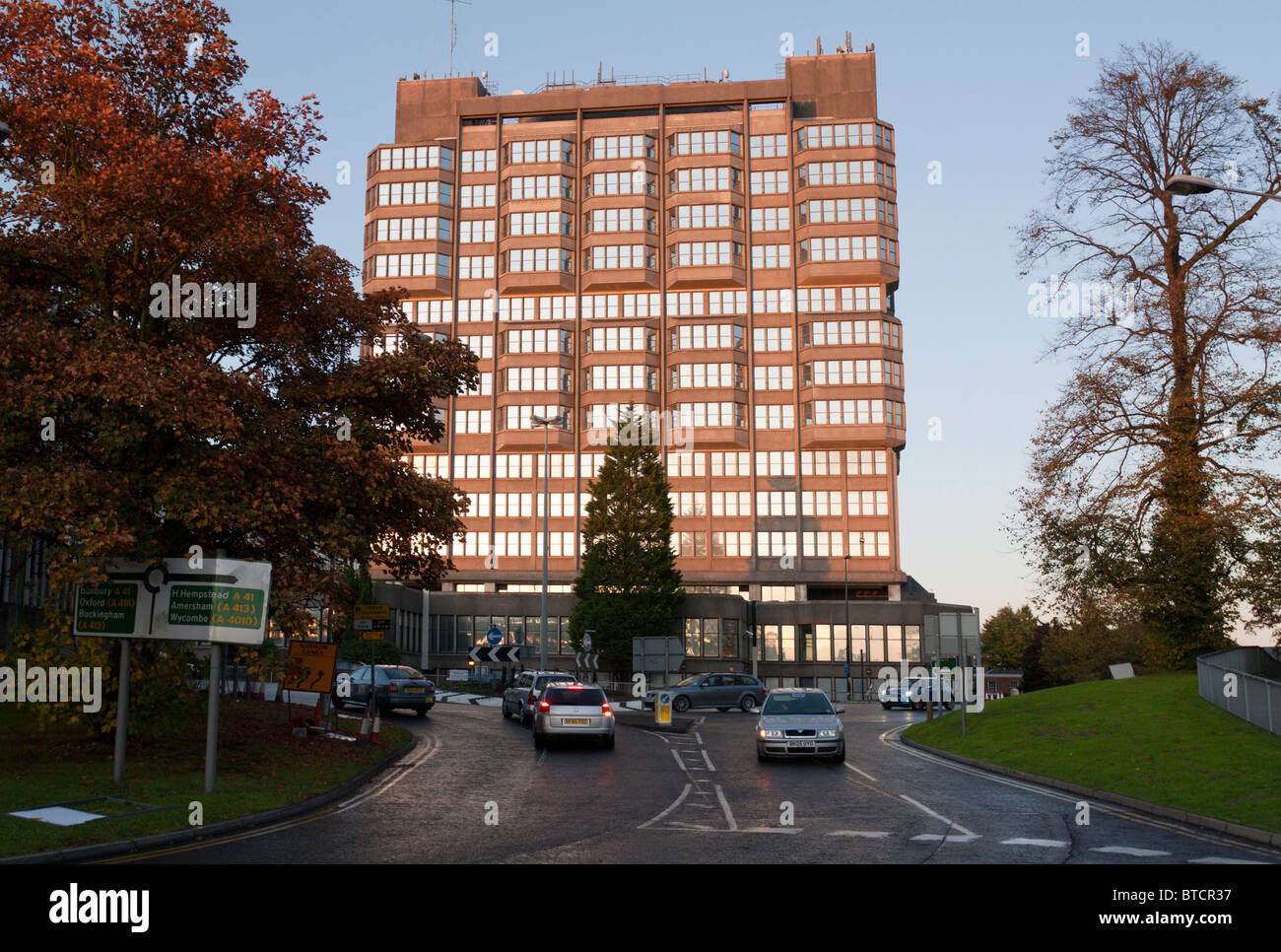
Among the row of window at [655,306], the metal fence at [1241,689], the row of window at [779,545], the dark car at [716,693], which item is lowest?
the dark car at [716,693]

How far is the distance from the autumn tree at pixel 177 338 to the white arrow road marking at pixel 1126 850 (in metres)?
12.6

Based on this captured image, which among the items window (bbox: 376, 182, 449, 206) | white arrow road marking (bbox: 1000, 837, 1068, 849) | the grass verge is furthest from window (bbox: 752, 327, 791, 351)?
white arrow road marking (bbox: 1000, 837, 1068, 849)

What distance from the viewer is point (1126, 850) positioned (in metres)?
12.5

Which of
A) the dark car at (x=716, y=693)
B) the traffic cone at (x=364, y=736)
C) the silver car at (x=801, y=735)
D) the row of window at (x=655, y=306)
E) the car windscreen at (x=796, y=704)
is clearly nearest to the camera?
the silver car at (x=801, y=735)

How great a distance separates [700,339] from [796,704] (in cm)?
6042

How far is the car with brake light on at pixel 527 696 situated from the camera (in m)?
32.9

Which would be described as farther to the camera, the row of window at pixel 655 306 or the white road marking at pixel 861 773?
the row of window at pixel 655 306

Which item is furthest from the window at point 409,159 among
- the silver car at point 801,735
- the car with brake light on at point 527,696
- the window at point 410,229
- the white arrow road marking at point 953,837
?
the white arrow road marking at point 953,837

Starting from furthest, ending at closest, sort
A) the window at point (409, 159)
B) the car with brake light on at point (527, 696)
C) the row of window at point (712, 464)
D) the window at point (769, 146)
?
1. the window at point (409, 159)
2. the window at point (769, 146)
3. the row of window at point (712, 464)
4. the car with brake light on at point (527, 696)

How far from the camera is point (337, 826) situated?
46.8 ft

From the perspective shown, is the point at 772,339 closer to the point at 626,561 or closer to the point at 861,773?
the point at 626,561

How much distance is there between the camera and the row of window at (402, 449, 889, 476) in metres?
82.8

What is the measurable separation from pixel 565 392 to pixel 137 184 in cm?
6519

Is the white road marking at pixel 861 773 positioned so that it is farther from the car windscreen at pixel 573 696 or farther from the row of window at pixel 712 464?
the row of window at pixel 712 464
